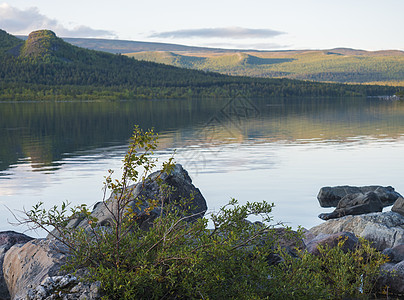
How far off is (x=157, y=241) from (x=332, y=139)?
38.7 meters

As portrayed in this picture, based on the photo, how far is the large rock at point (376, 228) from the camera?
1290 cm

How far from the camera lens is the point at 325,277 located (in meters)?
9.59

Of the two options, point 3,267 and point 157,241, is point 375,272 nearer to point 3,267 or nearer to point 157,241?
point 157,241

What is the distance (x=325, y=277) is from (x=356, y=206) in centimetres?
828

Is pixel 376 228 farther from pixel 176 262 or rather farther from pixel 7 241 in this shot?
pixel 7 241

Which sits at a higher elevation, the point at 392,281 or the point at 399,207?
the point at 392,281

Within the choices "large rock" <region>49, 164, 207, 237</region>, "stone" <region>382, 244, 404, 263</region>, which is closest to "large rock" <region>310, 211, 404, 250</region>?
"stone" <region>382, 244, 404, 263</region>

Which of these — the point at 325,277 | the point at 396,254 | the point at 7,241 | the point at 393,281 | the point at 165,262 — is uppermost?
the point at 165,262

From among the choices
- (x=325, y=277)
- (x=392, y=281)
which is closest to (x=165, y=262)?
(x=325, y=277)

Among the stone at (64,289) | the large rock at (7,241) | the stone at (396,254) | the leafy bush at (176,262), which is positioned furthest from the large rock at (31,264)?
the stone at (396,254)

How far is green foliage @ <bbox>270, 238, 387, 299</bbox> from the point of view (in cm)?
796

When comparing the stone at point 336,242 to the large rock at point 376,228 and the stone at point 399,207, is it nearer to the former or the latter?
the large rock at point 376,228

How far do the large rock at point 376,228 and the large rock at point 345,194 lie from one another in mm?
5519

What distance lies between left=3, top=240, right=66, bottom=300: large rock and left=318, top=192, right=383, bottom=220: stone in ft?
35.3
